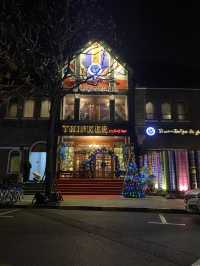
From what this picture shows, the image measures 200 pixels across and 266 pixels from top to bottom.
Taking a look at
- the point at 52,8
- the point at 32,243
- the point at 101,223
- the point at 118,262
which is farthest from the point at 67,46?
the point at 118,262

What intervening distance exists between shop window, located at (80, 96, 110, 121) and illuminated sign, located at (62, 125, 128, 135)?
1.09 m

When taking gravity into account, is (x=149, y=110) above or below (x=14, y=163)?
above

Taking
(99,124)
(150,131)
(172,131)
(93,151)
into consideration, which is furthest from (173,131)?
(93,151)

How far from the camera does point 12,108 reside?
23719mm

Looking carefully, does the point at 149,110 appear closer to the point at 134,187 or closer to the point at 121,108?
the point at 121,108

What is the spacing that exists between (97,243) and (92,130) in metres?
16.6

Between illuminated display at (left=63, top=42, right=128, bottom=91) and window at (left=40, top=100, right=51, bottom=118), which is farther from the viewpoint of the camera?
window at (left=40, top=100, right=51, bottom=118)

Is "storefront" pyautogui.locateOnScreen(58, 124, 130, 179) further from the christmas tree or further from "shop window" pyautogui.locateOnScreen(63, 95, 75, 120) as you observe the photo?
the christmas tree

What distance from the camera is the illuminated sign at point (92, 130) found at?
2253cm

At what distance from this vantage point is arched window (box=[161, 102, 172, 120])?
23719 mm

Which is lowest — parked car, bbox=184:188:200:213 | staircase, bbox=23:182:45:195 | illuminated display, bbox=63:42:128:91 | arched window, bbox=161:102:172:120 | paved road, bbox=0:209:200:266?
paved road, bbox=0:209:200:266

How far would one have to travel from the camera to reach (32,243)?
616 cm

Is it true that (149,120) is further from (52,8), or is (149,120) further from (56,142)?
(52,8)

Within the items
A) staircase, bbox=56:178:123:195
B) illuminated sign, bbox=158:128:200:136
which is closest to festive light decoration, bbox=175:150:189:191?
illuminated sign, bbox=158:128:200:136
